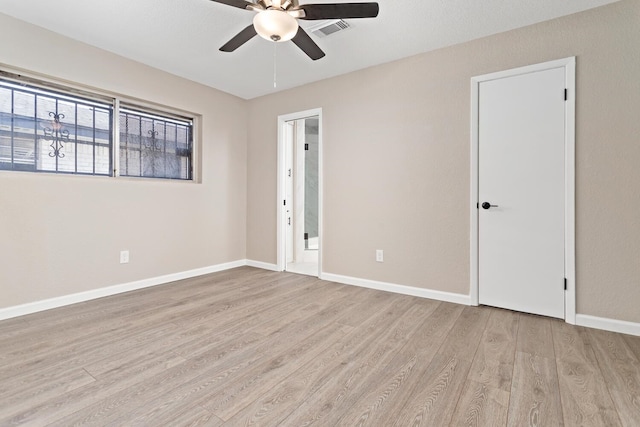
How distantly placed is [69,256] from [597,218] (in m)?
4.75

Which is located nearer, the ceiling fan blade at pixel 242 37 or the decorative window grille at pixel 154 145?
the ceiling fan blade at pixel 242 37

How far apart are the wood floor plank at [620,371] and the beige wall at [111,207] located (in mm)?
4105

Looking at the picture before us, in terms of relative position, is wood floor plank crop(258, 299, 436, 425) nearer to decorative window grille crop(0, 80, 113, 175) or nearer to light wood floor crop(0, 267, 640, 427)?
light wood floor crop(0, 267, 640, 427)

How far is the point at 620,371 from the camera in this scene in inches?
69.6

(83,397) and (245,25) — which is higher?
(245,25)

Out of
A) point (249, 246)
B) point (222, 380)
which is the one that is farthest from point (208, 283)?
point (222, 380)

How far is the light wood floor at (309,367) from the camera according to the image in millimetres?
1414

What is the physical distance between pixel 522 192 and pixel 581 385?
160 centimetres

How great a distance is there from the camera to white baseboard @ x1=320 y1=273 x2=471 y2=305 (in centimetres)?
299

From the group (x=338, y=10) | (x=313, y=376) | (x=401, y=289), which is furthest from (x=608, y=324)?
(x=338, y=10)

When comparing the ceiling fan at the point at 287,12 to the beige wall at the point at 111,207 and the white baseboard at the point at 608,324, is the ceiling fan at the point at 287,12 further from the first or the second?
the white baseboard at the point at 608,324

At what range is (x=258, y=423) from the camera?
1.34m

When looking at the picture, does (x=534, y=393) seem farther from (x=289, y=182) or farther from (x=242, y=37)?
(x=289, y=182)

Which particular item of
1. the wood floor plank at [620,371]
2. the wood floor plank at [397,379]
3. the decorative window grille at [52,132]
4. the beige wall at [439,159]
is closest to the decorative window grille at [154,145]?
the decorative window grille at [52,132]
